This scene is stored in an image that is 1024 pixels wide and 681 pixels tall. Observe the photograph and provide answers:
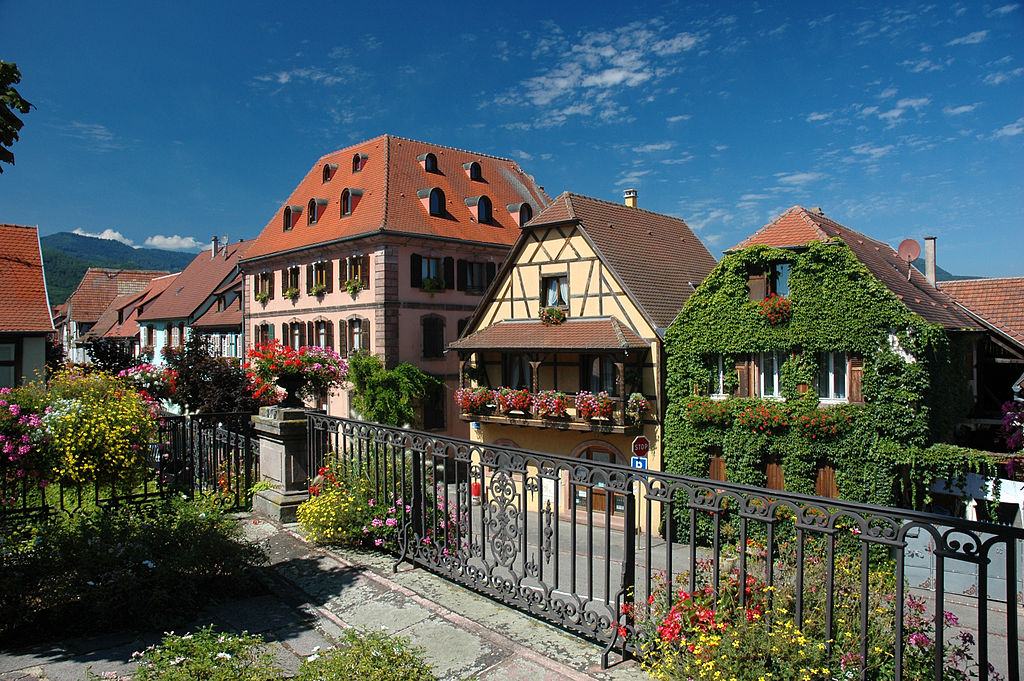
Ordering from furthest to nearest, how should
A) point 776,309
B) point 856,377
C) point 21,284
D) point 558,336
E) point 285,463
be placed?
point 558,336
point 21,284
point 776,309
point 856,377
point 285,463

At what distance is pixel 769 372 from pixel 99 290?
62862mm

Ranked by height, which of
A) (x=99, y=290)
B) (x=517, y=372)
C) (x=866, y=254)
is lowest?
(x=517, y=372)

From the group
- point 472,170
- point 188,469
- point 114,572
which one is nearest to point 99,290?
point 472,170

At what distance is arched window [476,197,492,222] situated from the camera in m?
32.2

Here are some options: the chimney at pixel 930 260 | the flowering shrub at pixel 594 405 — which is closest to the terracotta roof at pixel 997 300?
the chimney at pixel 930 260

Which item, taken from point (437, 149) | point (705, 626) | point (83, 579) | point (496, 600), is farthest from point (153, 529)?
point (437, 149)

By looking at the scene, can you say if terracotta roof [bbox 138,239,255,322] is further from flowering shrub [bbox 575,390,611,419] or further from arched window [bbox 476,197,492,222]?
flowering shrub [bbox 575,390,611,419]

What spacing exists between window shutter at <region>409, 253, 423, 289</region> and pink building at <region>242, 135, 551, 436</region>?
5 cm

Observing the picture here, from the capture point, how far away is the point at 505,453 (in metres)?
5.71

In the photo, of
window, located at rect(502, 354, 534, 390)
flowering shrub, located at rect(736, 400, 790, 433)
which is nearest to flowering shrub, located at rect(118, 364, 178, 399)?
window, located at rect(502, 354, 534, 390)

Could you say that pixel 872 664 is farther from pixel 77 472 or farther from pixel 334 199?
pixel 334 199

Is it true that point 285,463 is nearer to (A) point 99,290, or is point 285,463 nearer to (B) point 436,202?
(B) point 436,202

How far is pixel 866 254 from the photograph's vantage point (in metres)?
20.8

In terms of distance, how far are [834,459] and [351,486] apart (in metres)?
15.0
